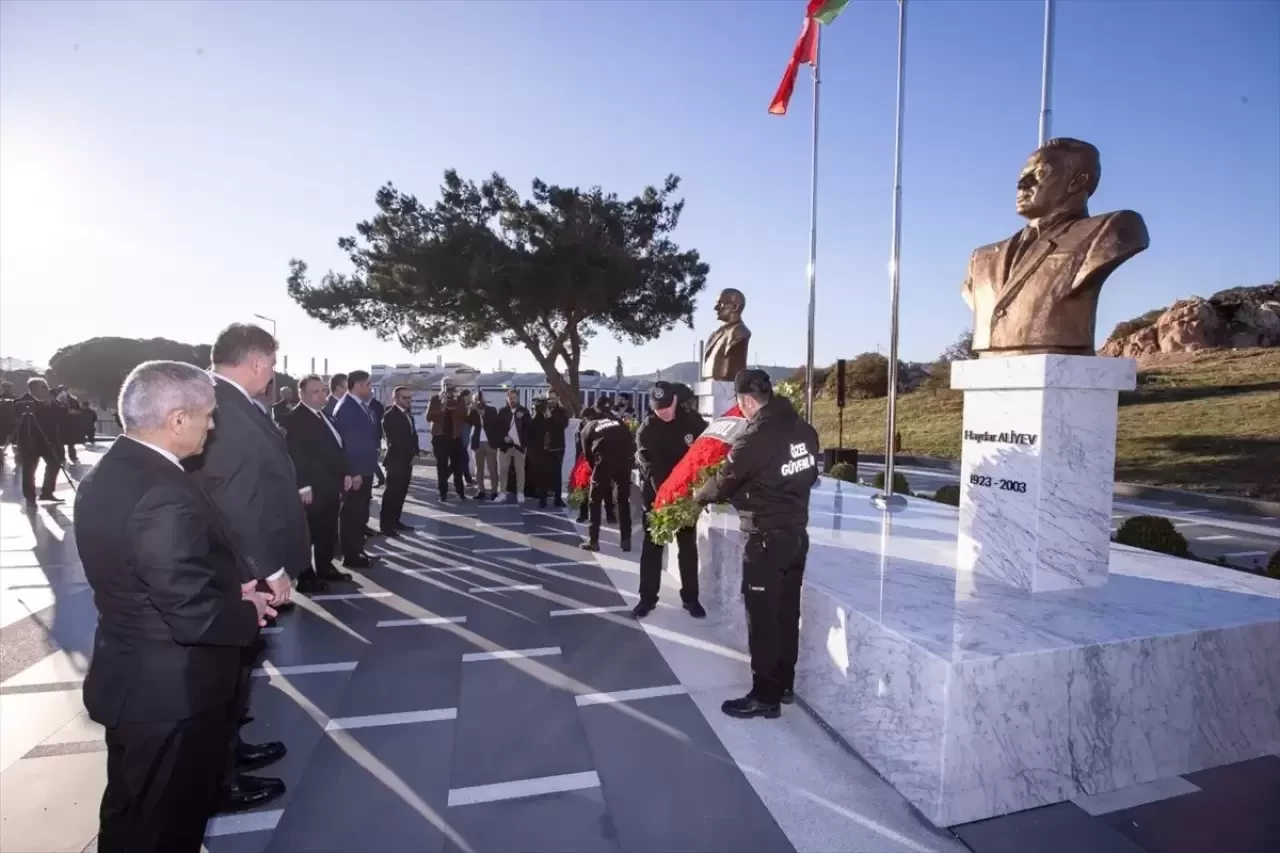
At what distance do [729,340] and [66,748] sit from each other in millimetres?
7227

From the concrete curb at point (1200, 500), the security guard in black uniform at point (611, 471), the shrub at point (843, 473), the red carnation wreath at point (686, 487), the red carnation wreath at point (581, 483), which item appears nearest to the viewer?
the red carnation wreath at point (686, 487)

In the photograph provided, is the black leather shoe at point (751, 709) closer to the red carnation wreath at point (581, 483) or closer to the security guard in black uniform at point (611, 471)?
the security guard in black uniform at point (611, 471)

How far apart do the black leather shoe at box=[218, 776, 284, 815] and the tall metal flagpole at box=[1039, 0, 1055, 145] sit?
19.2 feet

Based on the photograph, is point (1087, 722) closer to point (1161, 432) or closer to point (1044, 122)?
point (1044, 122)

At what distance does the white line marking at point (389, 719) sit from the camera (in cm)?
375

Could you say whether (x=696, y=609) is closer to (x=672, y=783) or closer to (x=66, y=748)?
(x=672, y=783)

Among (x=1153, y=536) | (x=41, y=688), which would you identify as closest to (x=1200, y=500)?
(x=1153, y=536)

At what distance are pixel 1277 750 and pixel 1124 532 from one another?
323cm

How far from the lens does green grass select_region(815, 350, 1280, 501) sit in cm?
1534

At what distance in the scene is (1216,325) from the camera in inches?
1296

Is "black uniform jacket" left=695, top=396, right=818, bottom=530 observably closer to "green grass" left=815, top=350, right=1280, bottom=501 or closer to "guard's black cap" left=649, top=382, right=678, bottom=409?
"guard's black cap" left=649, top=382, right=678, bottom=409

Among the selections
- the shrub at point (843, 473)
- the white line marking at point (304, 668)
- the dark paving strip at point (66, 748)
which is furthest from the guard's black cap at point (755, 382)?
the shrub at point (843, 473)

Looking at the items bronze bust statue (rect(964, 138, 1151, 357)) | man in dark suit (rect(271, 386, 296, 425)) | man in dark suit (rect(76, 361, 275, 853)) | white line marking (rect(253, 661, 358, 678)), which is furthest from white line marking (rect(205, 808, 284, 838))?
bronze bust statue (rect(964, 138, 1151, 357))

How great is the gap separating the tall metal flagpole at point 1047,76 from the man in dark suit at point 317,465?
6.06 m
